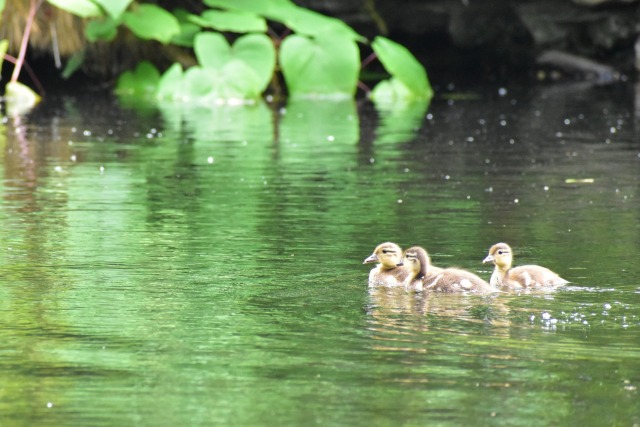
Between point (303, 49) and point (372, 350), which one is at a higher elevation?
point (303, 49)

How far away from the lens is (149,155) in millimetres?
14477

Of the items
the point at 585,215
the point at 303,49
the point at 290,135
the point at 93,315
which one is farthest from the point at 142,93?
the point at 93,315

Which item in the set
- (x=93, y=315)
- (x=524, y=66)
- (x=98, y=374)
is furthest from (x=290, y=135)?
(x=524, y=66)

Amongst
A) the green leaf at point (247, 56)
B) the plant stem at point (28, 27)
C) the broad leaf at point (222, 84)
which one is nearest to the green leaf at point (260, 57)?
the green leaf at point (247, 56)

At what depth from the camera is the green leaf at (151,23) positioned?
2127cm

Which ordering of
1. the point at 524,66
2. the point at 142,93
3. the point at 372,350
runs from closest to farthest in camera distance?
the point at 372,350, the point at 142,93, the point at 524,66

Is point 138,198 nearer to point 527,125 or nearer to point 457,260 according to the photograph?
point 457,260

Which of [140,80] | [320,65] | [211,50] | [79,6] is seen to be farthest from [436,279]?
[140,80]

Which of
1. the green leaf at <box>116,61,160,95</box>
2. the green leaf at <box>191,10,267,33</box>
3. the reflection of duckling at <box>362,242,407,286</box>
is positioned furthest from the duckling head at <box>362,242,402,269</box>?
the green leaf at <box>116,61,160,95</box>

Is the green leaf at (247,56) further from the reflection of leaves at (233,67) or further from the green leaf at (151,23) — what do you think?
the green leaf at (151,23)

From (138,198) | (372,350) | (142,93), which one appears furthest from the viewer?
(142,93)

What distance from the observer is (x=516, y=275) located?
7.66m

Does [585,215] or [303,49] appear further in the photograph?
[303,49]

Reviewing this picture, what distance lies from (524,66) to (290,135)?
12.6 metres
